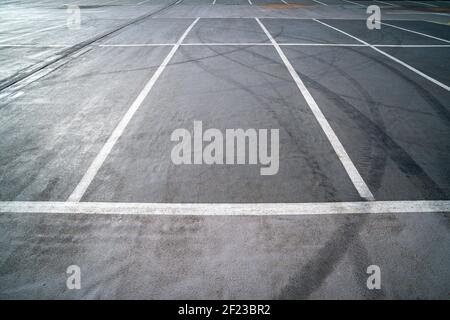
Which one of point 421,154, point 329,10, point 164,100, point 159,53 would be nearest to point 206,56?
point 159,53

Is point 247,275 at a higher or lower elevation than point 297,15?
lower

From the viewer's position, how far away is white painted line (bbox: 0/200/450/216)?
3.75m

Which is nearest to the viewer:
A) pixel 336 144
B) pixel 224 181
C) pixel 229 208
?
pixel 229 208

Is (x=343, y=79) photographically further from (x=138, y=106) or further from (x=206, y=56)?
(x=138, y=106)

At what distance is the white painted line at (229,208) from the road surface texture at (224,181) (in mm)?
21

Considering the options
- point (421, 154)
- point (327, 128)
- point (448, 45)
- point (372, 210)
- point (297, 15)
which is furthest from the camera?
point (297, 15)

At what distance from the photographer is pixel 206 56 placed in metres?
9.84

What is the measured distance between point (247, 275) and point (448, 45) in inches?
532

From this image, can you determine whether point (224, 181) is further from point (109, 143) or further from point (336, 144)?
point (109, 143)

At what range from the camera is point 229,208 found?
383cm

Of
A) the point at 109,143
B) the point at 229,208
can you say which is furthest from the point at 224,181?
the point at 109,143

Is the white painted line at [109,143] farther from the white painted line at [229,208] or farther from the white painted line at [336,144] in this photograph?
the white painted line at [336,144]

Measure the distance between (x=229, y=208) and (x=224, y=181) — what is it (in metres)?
0.59

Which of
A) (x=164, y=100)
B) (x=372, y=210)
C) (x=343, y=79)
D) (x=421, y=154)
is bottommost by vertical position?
(x=372, y=210)
